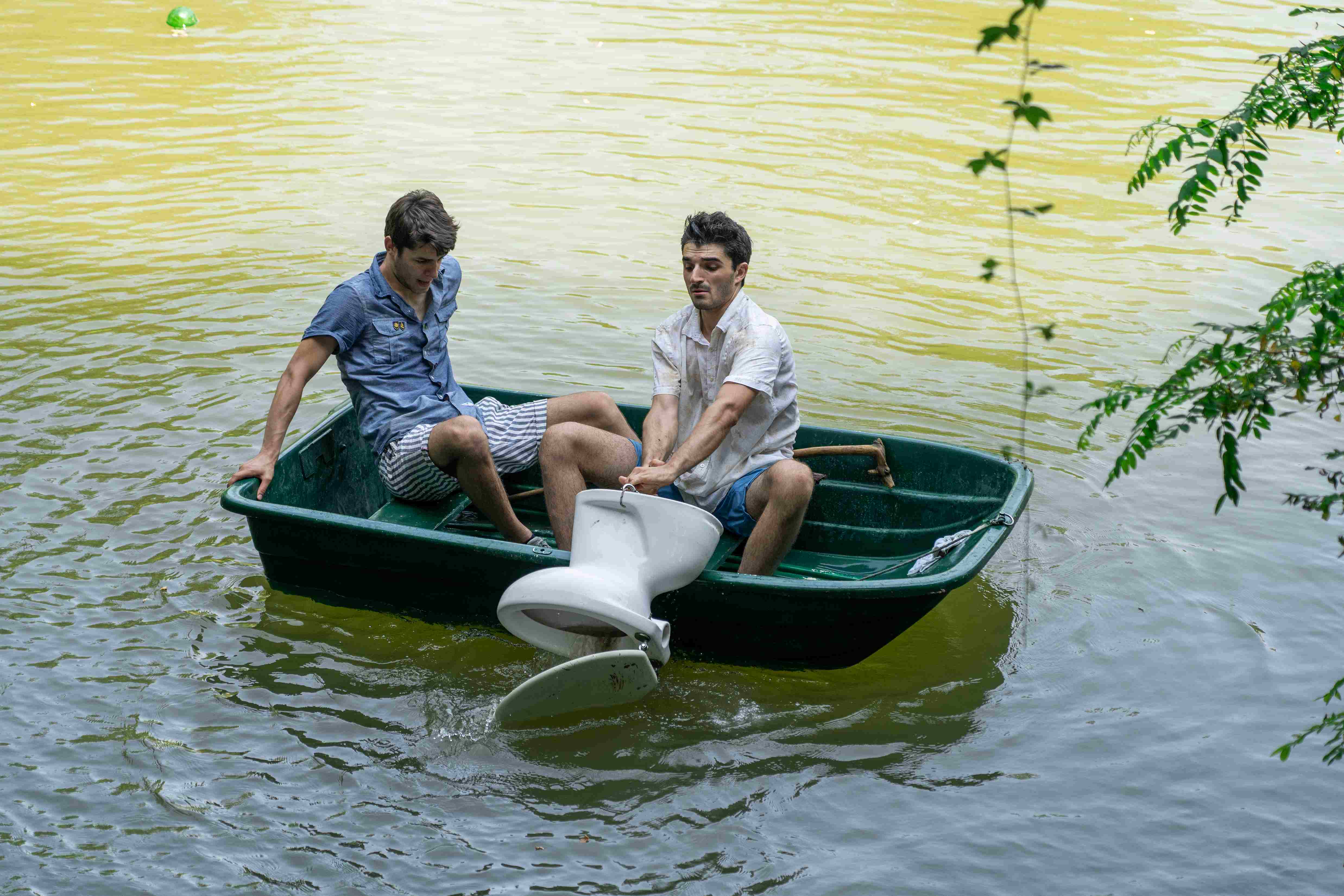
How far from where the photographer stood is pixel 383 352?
5.32m

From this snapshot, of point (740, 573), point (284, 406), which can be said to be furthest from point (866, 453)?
point (284, 406)

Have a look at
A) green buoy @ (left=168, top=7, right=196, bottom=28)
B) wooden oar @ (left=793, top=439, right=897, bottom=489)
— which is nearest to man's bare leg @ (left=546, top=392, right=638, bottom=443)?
wooden oar @ (left=793, top=439, right=897, bottom=489)

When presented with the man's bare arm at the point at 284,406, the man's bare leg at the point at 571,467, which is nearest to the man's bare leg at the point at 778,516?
the man's bare leg at the point at 571,467

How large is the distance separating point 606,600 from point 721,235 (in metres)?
1.42

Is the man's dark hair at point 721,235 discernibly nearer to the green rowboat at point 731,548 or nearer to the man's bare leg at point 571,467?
the man's bare leg at point 571,467

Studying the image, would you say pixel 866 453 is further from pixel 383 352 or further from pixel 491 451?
pixel 383 352

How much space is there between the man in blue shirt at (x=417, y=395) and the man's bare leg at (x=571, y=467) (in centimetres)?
12

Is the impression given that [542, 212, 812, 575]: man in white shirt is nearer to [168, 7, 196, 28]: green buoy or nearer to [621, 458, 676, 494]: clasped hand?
[621, 458, 676, 494]: clasped hand

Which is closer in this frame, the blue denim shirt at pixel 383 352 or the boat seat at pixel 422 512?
the blue denim shirt at pixel 383 352

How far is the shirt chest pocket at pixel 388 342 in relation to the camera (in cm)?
530

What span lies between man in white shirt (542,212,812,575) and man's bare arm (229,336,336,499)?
3.14ft

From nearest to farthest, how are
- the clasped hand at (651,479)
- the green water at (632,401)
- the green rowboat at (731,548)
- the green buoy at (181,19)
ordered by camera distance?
1. the green water at (632,401)
2. the green rowboat at (731,548)
3. the clasped hand at (651,479)
4. the green buoy at (181,19)

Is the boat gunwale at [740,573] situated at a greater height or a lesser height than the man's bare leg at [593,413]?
lesser

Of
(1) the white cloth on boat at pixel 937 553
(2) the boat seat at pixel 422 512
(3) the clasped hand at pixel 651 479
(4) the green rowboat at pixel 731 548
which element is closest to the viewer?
(4) the green rowboat at pixel 731 548
